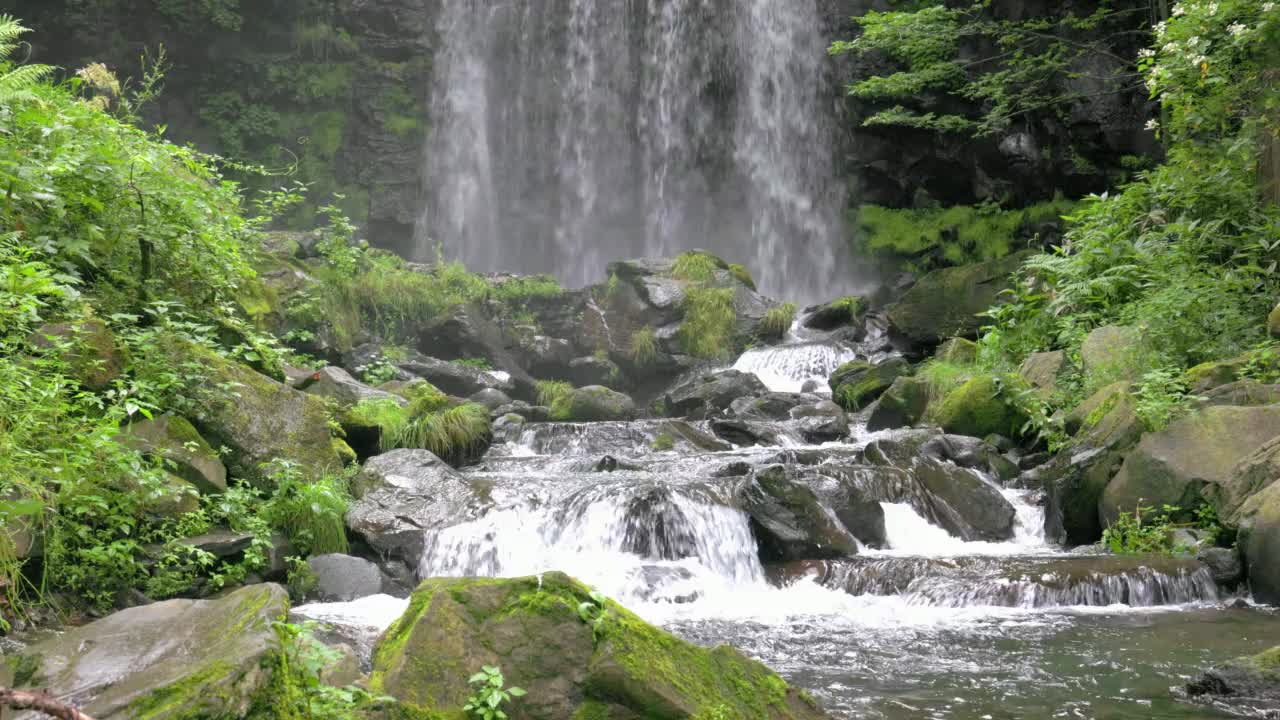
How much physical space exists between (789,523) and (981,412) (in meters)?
4.06

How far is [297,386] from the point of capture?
9.48 metres

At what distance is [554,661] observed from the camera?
3357 millimetres

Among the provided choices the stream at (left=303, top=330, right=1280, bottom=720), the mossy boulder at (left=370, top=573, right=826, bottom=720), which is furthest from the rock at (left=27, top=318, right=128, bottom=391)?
the mossy boulder at (left=370, top=573, right=826, bottom=720)

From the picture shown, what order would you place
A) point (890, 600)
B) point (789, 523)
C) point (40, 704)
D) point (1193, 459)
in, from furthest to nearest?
point (789, 523) → point (1193, 459) → point (890, 600) → point (40, 704)

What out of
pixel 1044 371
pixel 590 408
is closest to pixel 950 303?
pixel 1044 371

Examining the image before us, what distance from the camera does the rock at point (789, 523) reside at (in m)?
7.49

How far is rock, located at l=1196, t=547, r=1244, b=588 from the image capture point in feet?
20.4

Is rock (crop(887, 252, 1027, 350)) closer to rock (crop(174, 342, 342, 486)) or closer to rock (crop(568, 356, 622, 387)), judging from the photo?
rock (crop(568, 356, 622, 387))

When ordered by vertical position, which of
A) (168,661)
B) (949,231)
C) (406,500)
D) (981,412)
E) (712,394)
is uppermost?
(949,231)

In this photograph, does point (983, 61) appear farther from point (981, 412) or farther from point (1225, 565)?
point (1225, 565)

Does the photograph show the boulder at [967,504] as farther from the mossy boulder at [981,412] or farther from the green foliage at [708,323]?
the green foliage at [708,323]

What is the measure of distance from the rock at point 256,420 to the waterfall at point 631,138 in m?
15.3

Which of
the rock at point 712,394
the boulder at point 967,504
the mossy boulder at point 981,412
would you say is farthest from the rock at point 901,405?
the boulder at point 967,504

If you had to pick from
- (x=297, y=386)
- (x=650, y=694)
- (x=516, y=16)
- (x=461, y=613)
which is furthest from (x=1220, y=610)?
(x=516, y=16)
